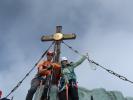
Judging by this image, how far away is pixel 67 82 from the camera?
11500mm

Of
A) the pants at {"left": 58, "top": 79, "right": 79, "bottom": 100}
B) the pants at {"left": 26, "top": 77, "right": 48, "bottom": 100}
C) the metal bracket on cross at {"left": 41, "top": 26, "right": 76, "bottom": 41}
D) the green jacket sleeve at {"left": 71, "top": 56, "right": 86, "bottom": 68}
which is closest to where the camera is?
the pants at {"left": 58, "top": 79, "right": 79, "bottom": 100}

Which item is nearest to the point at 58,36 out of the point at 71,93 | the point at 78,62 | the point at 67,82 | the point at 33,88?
the point at 78,62

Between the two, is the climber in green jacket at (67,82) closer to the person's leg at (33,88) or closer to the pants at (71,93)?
the pants at (71,93)

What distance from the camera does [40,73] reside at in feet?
40.0

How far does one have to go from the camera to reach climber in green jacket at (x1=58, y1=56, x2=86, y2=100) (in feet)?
37.6

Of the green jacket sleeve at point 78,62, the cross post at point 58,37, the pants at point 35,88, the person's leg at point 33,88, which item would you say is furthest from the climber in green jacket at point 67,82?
the cross post at point 58,37

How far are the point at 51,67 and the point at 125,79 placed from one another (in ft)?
9.39

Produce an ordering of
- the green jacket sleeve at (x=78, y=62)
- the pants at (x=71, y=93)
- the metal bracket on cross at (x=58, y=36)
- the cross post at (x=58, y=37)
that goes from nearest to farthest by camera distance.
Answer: the pants at (x=71, y=93) → the green jacket sleeve at (x=78, y=62) → the cross post at (x=58, y=37) → the metal bracket on cross at (x=58, y=36)

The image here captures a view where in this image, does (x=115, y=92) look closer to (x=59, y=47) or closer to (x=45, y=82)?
(x=59, y=47)

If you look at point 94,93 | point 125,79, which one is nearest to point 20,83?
point 125,79

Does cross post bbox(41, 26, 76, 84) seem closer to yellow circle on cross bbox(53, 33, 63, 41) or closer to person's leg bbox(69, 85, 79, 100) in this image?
yellow circle on cross bbox(53, 33, 63, 41)

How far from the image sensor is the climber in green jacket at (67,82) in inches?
451

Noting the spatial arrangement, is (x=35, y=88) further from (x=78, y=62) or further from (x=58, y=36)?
(x=58, y=36)

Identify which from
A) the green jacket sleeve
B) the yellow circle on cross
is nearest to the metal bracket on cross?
the yellow circle on cross
